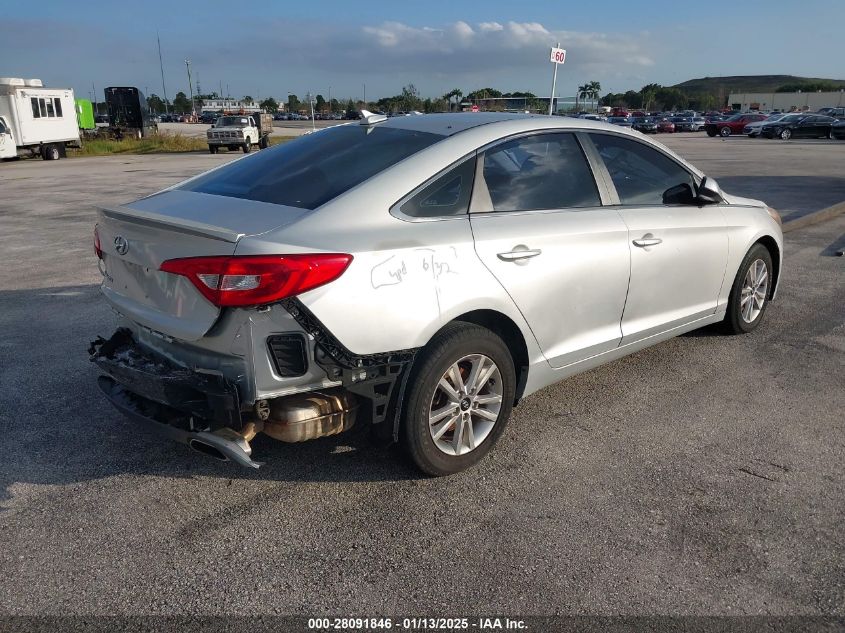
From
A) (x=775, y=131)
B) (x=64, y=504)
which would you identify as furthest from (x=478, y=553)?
(x=775, y=131)

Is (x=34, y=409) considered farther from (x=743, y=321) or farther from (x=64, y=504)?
(x=743, y=321)

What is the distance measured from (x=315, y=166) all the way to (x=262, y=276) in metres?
1.06

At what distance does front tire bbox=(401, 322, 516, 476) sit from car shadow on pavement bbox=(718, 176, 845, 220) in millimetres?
9646

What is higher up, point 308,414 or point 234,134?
point 308,414

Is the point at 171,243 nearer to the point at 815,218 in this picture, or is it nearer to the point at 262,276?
the point at 262,276

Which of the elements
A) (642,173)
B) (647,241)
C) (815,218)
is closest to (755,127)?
(815,218)

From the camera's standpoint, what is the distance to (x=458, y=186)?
11.1ft

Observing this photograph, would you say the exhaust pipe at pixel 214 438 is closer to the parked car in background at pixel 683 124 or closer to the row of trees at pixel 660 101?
the parked car in background at pixel 683 124

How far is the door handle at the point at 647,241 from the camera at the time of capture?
13.4 ft

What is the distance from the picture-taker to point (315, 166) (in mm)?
3572

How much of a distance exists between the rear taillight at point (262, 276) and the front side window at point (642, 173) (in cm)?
215

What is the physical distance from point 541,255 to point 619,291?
0.74m

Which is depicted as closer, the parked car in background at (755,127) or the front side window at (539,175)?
the front side window at (539,175)

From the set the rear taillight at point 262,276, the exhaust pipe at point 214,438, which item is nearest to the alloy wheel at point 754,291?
the rear taillight at point 262,276
